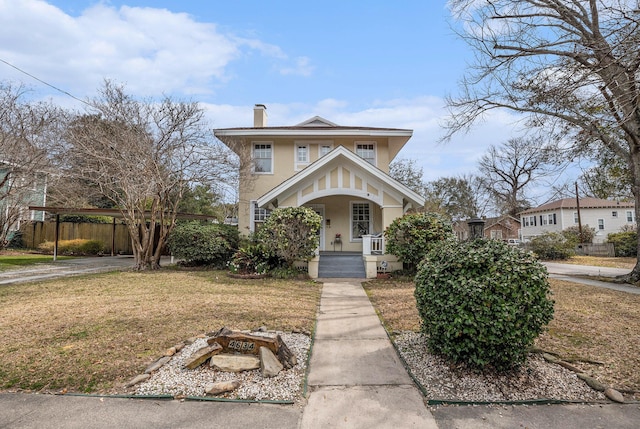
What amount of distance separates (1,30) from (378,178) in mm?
13092

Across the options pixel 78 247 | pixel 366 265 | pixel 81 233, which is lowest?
pixel 366 265

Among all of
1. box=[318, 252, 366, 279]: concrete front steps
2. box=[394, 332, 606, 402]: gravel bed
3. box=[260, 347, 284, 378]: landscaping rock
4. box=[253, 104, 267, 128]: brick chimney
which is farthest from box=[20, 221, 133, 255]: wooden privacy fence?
box=[394, 332, 606, 402]: gravel bed

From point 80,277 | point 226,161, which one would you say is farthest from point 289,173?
point 80,277

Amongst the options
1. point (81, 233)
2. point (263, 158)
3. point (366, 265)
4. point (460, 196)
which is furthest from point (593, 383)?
point (460, 196)

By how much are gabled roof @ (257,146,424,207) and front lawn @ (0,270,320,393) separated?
145 inches

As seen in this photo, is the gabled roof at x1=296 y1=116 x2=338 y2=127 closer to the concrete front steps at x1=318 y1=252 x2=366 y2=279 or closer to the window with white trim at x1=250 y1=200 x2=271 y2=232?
the window with white trim at x1=250 y1=200 x2=271 y2=232

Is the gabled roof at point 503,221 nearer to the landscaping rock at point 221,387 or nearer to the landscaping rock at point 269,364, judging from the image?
the landscaping rock at point 269,364

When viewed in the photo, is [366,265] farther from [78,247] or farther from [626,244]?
[626,244]

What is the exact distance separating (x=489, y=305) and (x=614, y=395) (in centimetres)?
146

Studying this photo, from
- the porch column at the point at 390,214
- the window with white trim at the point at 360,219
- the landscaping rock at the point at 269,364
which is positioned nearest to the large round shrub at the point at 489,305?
the landscaping rock at the point at 269,364

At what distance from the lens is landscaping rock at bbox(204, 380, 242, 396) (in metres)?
3.36

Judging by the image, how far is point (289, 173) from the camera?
1612 cm

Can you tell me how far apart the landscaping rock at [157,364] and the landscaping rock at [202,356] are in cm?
32

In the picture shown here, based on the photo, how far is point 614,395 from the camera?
3.30 metres
